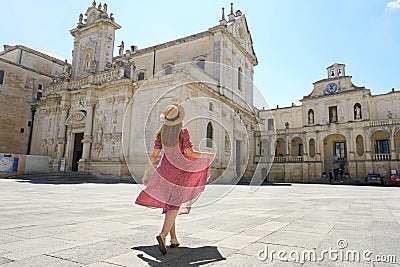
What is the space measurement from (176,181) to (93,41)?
95.6ft

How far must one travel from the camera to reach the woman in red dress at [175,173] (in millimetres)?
3465

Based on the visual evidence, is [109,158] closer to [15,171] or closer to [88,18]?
[15,171]

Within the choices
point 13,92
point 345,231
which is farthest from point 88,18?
point 345,231

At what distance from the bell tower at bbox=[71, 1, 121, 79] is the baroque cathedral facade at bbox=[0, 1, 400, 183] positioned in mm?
106

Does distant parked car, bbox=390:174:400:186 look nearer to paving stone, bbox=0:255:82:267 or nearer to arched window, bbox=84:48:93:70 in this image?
paving stone, bbox=0:255:82:267

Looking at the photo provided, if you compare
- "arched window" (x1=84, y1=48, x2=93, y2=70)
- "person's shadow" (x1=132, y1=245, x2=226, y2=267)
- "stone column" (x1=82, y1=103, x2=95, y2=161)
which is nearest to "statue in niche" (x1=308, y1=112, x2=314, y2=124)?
"stone column" (x1=82, y1=103, x2=95, y2=161)

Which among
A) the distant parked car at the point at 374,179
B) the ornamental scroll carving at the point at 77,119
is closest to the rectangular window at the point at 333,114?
the distant parked car at the point at 374,179

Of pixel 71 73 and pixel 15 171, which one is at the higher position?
pixel 71 73

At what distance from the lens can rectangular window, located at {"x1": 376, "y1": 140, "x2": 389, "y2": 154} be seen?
36.2 meters

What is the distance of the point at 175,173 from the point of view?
11.4ft

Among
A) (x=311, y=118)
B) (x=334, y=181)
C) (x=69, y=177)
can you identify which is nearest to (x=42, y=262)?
(x=69, y=177)

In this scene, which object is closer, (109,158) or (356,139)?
(109,158)

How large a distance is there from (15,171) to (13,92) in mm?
11797

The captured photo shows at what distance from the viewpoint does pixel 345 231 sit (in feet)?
14.4
